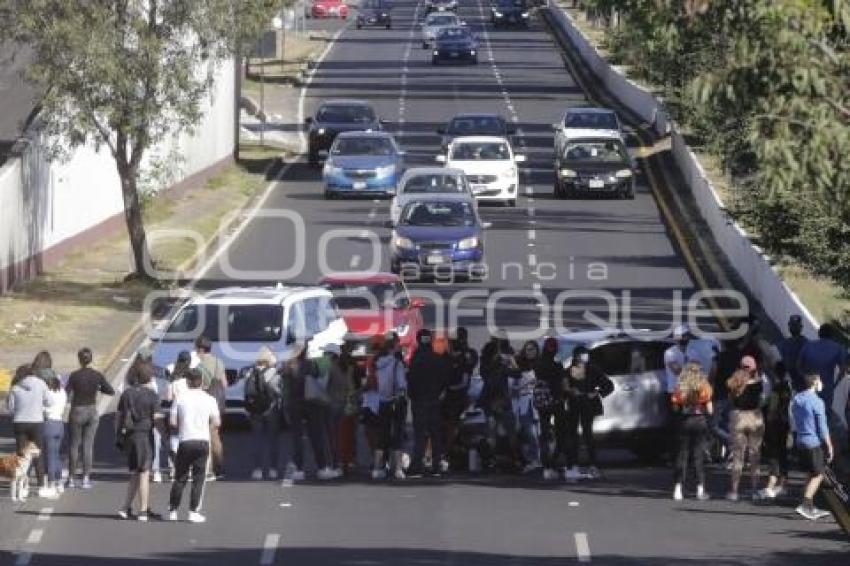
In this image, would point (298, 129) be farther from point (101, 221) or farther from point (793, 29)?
point (793, 29)

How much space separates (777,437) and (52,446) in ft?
24.7

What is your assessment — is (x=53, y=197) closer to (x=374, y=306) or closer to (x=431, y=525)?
(x=374, y=306)

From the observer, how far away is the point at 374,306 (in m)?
33.4

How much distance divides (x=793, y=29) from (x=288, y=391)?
32.8ft

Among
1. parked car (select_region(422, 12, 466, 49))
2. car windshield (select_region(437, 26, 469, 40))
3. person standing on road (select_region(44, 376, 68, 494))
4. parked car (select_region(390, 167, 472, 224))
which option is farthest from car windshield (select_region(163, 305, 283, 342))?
parked car (select_region(422, 12, 466, 49))

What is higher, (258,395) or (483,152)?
(483,152)

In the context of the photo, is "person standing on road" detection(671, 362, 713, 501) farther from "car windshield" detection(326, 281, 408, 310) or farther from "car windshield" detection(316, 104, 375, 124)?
"car windshield" detection(316, 104, 375, 124)

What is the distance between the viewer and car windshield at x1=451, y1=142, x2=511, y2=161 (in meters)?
53.6

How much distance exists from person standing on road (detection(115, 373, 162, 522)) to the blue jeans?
3.95ft

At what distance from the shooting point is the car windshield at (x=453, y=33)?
92.8 m

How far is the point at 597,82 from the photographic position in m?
82.2

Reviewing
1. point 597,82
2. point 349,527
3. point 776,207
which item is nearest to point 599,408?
point 349,527

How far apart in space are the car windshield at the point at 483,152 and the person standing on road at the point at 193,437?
103 feet

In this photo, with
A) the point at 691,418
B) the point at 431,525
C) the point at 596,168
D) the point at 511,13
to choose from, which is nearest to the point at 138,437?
the point at 431,525
